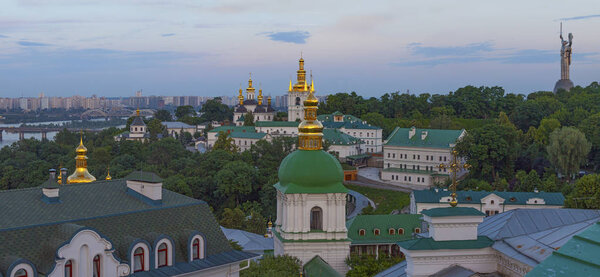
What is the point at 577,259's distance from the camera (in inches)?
340

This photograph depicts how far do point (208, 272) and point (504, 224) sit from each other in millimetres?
7759

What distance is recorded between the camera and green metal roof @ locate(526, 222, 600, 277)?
8.48 meters

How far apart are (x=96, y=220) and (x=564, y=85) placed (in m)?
93.7

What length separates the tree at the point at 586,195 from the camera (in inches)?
1603

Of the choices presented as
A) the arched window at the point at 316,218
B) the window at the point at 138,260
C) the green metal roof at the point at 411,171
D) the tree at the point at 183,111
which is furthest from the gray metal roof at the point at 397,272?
the tree at the point at 183,111

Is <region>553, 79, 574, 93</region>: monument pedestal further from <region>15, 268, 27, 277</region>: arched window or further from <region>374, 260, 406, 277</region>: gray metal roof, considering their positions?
<region>15, 268, 27, 277</region>: arched window

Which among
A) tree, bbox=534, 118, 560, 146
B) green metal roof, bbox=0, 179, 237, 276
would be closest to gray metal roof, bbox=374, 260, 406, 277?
green metal roof, bbox=0, 179, 237, 276

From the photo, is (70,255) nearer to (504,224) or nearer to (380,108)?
(504,224)

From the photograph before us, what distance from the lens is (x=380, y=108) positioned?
9975 centimetres

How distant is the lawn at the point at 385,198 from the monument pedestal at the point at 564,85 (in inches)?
1893

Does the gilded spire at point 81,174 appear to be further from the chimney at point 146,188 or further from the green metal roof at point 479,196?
the green metal roof at point 479,196

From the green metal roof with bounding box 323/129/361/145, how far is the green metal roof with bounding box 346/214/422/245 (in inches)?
1518

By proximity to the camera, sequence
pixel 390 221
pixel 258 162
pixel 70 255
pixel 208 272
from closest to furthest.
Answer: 1. pixel 70 255
2. pixel 208 272
3. pixel 390 221
4. pixel 258 162

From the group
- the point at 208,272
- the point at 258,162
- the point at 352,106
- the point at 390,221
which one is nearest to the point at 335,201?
the point at 208,272
